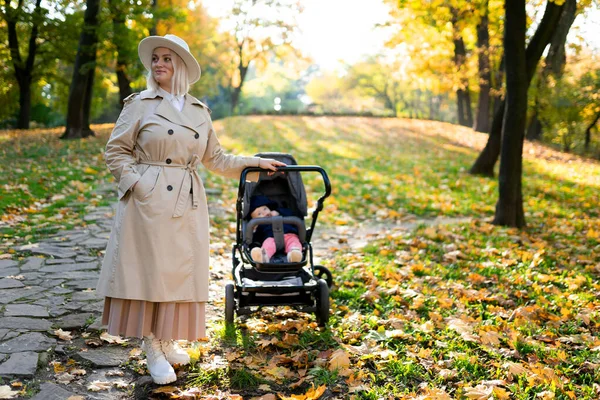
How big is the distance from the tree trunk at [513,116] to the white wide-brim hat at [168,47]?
20.6 feet

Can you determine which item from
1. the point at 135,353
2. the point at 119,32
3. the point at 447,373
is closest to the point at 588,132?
the point at 119,32

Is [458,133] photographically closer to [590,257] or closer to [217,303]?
[590,257]

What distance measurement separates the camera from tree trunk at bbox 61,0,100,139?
1689cm

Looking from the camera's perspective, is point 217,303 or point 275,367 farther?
point 217,303

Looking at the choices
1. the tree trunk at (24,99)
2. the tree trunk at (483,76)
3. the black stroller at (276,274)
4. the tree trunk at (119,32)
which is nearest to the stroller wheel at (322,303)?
the black stroller at (276,274)

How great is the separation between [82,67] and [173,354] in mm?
15053

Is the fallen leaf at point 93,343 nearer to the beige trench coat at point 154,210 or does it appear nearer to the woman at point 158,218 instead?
the woman at point 158,218

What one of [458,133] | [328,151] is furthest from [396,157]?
[458,133]

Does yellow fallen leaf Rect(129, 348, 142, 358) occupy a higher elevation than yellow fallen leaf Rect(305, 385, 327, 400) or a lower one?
lower

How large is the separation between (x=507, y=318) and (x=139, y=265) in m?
3.35

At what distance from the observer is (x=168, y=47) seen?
3.73 m

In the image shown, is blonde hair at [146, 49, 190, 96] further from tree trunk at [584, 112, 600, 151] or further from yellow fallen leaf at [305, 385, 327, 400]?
tree trunk at [584, 112, 600, 151]

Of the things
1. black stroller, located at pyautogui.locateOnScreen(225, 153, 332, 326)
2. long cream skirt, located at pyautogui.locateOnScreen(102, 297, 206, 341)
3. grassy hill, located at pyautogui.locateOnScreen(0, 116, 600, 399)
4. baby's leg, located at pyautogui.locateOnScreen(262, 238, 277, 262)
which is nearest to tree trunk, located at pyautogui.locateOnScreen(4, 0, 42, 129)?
grassy hill, located at pyautogui.locateOnScreen(0, 116, 600, 399)

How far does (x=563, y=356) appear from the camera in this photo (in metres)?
4.17
